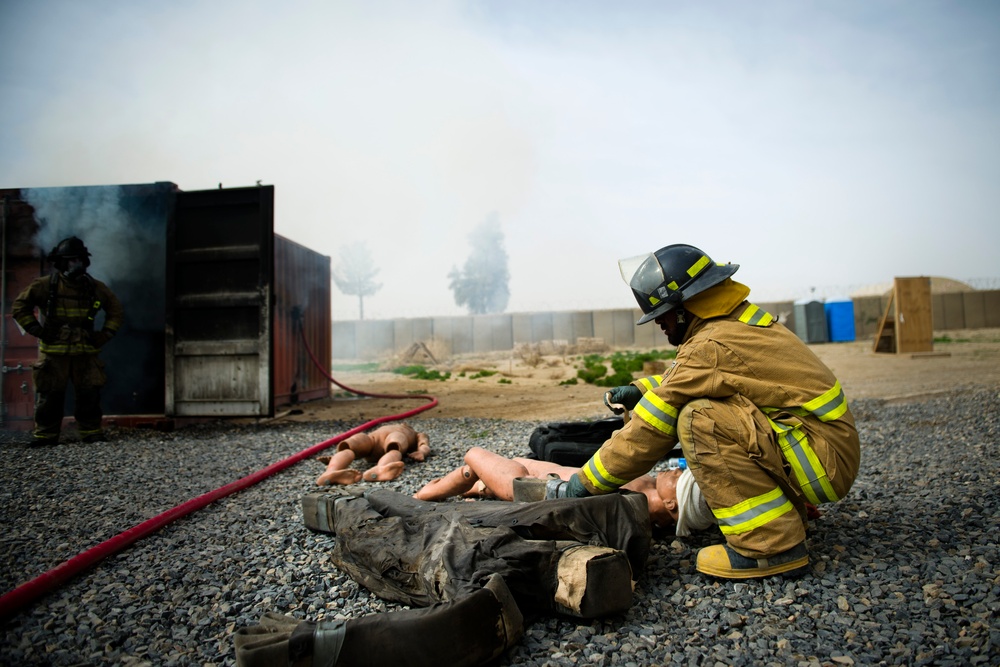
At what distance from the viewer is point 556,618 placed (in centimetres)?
205

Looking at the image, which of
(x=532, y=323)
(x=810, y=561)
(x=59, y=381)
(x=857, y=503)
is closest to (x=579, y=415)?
(x=857, y=503)

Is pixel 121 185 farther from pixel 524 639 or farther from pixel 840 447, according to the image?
pixel 840 447

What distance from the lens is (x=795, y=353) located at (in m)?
2.26

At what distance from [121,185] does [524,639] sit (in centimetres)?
653

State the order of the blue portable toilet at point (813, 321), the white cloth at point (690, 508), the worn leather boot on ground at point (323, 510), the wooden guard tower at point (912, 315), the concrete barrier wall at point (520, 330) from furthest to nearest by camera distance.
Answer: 1. the concrete barrier wall at point (520, 330)
2. the blue portable toilet at point (813, 321)
3. the wooden guard tower at point (912, 315)
4. the worn leather boot on ground at point (323, 510)
5. the white cloth at point (690, 508)

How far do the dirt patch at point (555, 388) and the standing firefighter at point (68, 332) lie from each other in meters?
2.67

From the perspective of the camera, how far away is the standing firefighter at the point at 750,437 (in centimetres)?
217

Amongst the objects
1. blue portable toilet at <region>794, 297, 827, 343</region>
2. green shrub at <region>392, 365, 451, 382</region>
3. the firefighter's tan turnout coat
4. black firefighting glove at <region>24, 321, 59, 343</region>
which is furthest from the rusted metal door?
blue portable toilet at <region>794, 297, 827, 343</region>

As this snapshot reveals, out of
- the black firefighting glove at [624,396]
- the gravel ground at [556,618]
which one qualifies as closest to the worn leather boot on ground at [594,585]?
the gravel ground at [556,618]

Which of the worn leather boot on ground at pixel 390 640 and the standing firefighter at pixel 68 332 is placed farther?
the standing firefighter at pixel 68 332

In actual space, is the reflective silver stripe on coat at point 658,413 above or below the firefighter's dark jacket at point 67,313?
below

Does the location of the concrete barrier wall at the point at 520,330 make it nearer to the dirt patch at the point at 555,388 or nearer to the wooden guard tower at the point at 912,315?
the dirt patch at the point at 555,388

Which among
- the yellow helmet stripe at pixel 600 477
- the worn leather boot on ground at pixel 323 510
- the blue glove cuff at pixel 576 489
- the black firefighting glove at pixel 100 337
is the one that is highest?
the black firefighting glove at pixel 100 337

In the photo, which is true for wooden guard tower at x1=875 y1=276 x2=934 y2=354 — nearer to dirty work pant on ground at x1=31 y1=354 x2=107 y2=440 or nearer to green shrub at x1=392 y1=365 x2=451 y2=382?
green shrub at x1=392 y1=365 x2=451 y2=382
